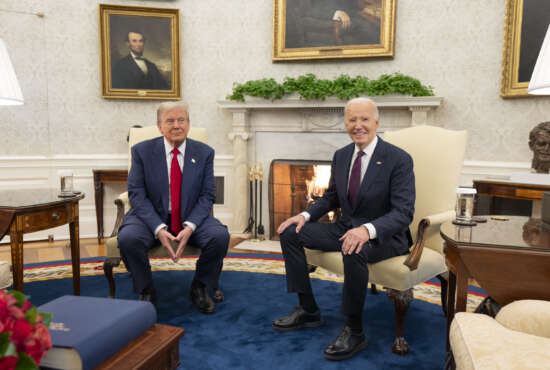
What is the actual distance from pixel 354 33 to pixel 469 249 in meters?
3.55

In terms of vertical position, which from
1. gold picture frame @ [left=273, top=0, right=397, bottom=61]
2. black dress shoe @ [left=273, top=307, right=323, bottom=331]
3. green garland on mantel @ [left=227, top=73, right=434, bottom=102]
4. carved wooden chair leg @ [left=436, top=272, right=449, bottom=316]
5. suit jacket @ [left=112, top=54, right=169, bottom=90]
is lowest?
black dress shoe @ [left=273, top=307, right=323, bottom=331]

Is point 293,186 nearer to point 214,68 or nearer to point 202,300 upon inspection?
point 214,68

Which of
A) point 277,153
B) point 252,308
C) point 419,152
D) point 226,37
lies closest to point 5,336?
point 252,308

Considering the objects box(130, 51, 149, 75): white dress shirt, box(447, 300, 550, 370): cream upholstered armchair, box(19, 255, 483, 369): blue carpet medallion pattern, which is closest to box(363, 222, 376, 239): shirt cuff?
box(19, 255, 483, 369): blue carpet medallion pattern

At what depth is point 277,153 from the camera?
197 inches

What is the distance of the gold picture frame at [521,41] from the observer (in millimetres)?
3982

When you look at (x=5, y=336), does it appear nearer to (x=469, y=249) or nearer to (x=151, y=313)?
(x=151, y=313)

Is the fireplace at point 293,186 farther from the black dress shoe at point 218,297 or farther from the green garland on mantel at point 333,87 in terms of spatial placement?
the black dress shoe at point 218,297

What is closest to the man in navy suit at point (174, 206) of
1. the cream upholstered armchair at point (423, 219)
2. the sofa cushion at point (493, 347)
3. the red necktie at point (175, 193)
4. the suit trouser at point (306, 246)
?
the red necktie at point (175, 193)

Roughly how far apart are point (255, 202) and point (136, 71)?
2.20 meters

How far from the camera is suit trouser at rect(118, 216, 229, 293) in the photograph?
8.75 feet

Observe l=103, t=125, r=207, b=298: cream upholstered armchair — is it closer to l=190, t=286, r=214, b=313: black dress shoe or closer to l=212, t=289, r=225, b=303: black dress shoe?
l=190, t=286, r=214, b=313: black dress shoe

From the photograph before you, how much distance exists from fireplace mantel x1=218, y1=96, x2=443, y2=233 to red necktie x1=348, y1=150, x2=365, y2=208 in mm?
1930

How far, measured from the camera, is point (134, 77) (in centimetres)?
510
